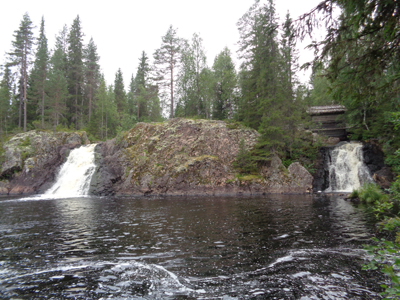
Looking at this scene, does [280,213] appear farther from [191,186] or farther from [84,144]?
A: [84,144]

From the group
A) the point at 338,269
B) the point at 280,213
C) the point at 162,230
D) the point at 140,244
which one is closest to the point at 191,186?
the point at 280,213

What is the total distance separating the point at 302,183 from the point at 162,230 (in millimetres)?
19855

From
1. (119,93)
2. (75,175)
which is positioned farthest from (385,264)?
(119,93)

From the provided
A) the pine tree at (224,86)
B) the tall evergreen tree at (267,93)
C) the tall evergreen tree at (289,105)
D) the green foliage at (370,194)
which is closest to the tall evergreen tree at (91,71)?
the pine tree at (224,86)

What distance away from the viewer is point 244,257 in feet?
20.4

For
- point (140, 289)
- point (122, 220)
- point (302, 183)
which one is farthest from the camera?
point (302, 183)

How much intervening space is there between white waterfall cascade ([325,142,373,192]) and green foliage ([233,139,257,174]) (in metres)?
8.49

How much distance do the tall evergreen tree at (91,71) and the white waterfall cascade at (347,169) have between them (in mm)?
45600

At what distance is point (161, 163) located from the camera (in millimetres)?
28375

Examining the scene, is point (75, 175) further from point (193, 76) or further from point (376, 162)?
point (376, 162)

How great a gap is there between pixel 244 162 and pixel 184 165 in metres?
7.30

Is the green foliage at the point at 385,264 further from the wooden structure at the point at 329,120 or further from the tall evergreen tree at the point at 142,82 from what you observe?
the tall evergreen tree at the point at 142,82

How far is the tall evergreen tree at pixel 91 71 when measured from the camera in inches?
1906

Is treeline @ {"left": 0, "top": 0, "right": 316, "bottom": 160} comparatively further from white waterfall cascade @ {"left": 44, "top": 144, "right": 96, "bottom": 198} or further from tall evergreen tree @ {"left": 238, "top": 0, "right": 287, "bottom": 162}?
white waterfall cascade @ {"left": 44, "top": 144, "right": 96, "bottom": 198}
